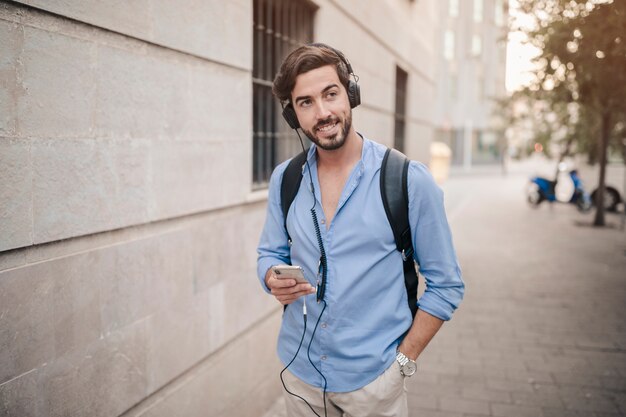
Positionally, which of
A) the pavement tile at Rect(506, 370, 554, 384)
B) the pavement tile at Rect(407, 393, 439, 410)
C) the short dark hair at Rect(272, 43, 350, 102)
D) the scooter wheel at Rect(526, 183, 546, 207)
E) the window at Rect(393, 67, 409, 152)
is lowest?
the pavement tile at Rect(407, 393, 439, 410)

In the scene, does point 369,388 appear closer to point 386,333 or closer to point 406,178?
point 386,333

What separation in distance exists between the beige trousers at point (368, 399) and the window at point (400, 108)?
803 cm

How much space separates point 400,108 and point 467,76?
117 feet

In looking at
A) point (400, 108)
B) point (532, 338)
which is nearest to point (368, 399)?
point (532, 338)

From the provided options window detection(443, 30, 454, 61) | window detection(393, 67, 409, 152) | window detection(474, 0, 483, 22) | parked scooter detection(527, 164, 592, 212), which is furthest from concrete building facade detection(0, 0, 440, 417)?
window detection(474, 0, 483, 22)

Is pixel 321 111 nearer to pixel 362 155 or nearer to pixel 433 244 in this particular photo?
pixel 362 155

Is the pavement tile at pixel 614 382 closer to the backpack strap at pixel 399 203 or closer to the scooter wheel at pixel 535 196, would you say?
the backpack strap at pixel 399 203

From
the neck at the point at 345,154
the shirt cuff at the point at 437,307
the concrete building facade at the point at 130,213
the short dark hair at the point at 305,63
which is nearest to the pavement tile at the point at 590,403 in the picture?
the concrete building facade at the point at 130,213

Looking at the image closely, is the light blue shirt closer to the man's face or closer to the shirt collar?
the shirt collar

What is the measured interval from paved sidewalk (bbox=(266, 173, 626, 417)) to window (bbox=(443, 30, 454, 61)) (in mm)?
33259

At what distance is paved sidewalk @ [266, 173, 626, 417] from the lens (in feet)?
14.1

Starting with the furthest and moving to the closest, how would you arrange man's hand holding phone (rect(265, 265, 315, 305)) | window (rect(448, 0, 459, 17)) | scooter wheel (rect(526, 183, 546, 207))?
window (rect(448, 0, 459, 17)) → scooter wheel (rect(526, 183, 546, 207)) → man's hand holding phone (rect(265, 265, 315, 305))

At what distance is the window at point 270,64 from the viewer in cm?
461

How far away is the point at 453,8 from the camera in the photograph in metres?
41.9
